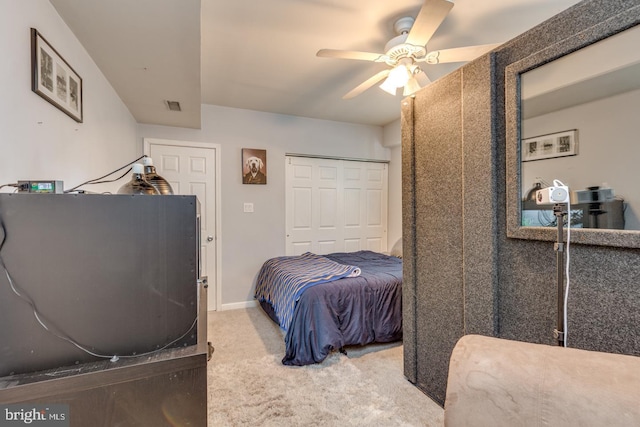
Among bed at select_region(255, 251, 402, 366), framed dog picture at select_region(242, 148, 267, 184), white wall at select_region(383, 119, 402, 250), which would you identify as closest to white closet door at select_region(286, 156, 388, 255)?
white wall at select_region(383, 119, 402, 250)

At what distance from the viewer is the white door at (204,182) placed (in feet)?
11.6

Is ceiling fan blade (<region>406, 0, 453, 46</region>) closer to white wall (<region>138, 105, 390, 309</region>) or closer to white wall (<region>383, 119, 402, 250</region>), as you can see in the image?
white wall (<region>138, 105, 390, 309</region>)

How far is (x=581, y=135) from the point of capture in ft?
3.74

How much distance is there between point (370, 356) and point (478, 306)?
1.26m

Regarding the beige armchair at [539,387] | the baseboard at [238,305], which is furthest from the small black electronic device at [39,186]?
the baseboard at [238,305]

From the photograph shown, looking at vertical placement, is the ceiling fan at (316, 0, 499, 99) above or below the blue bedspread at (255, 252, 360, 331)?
above

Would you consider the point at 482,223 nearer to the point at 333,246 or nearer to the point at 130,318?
the point at 130,318

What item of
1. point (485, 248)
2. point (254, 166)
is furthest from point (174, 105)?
point (485, 248)

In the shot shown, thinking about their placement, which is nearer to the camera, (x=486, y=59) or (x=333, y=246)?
(x=486, y=59)

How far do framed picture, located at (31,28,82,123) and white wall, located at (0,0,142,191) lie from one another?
2 cm

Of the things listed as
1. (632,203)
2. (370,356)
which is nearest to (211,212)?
(370,356)

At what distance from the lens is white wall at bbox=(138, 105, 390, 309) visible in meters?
3.71

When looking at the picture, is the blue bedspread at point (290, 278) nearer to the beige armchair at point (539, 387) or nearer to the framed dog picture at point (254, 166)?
the framed dog picture at point (254, 166)

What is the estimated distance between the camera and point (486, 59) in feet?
4.87
